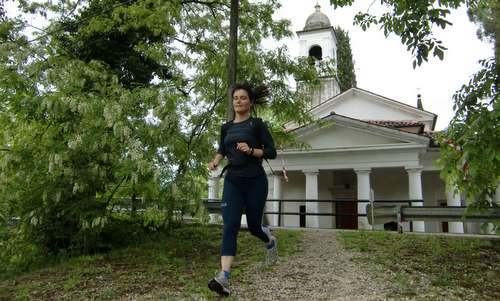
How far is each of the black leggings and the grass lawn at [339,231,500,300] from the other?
78.8 inches

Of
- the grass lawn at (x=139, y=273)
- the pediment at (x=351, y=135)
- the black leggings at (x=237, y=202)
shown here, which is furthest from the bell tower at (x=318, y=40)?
the black leggings at (x=237, y=202)

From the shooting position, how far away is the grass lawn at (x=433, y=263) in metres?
4.98

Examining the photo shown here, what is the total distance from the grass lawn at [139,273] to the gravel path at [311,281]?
0.41m

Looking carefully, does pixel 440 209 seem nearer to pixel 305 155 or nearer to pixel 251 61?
pixel 251 61

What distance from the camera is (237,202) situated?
4094mm

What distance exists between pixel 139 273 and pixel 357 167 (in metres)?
13.4

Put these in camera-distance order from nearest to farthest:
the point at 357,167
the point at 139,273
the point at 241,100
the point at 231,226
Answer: the point at 231,226, the point at 241,100, the point at 139,273, the point at 357,167

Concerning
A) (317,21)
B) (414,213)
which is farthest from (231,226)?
(317,21)

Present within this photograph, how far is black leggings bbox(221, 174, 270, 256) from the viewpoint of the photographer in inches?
159

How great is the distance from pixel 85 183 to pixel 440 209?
783cm

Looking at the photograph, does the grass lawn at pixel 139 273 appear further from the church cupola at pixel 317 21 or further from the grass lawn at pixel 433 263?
the church cupola at pixel 317 21

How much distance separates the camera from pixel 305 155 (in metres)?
18.6

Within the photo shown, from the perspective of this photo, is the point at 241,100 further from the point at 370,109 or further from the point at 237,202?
the point at 370,109

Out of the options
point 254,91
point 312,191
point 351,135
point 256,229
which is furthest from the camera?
point 351,135
